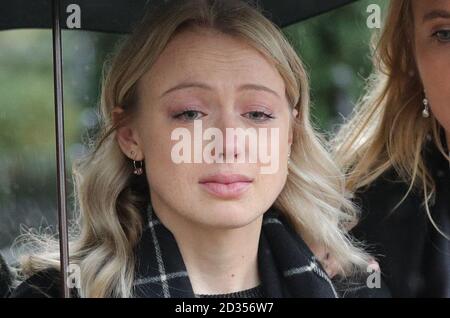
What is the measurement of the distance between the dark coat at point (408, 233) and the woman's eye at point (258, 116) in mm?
473

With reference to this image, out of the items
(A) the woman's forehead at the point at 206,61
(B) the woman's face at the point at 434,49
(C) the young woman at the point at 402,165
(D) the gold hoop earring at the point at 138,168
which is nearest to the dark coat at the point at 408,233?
(C) the young woman at the point at 402,165

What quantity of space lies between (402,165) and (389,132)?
0.13 meters

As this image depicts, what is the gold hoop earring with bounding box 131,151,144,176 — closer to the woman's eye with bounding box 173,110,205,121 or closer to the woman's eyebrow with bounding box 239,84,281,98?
the woman's eye with bounding box 173,110,205,121

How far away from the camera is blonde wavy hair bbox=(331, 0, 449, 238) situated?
3824 millimetres

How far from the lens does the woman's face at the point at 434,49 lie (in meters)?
3.71

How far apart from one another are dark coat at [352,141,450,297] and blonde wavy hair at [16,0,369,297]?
0.92ft

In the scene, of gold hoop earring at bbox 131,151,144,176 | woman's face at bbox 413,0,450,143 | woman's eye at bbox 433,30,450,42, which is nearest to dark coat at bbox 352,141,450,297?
woman's face at bbox 413,0,450,143

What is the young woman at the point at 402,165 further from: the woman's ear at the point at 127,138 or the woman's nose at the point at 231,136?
the woman's ear at the point at 127,138

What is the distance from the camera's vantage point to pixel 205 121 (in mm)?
3682

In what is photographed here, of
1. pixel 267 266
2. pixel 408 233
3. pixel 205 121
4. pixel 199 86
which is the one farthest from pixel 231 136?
pixel 408 233

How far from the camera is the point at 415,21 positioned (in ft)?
12.3

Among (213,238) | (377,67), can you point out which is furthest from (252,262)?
(377,67)

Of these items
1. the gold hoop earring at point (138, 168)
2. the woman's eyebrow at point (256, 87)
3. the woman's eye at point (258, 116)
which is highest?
the woman's eyebrow at point (256, 87)

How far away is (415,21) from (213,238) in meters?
1.09
